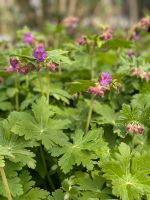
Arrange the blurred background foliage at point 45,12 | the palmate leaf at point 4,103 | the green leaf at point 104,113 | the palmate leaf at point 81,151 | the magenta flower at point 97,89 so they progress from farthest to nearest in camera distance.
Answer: the blurred background foliage at point 45,12 < the palmate leaf at point 4,103 < the green leaf at point 104,113 < the magenta flower at point 97,89 < the palmate leaf at point 81,151

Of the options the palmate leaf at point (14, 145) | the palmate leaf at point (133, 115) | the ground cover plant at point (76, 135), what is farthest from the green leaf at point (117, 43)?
the palmate leaf at point (14, 145)

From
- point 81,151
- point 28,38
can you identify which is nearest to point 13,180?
point 81,151

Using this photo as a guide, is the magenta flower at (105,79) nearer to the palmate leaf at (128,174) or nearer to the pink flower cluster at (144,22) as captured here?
the palmate leaf at (128,174)

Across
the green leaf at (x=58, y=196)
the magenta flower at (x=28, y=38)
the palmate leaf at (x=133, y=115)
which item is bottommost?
the green leaf at (x=58, y=196)

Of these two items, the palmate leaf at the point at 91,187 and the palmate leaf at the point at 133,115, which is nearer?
the palmate leaf at the point at 91,187

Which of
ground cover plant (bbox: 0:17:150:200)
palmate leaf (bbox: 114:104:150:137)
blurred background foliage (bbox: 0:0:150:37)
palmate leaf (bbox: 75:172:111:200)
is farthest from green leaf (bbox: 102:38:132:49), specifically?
blurred background foliage (bbox: 0:0:150:37)

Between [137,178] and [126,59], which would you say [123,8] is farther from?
[137,178]

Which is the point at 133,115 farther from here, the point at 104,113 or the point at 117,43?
the point at 117,43
